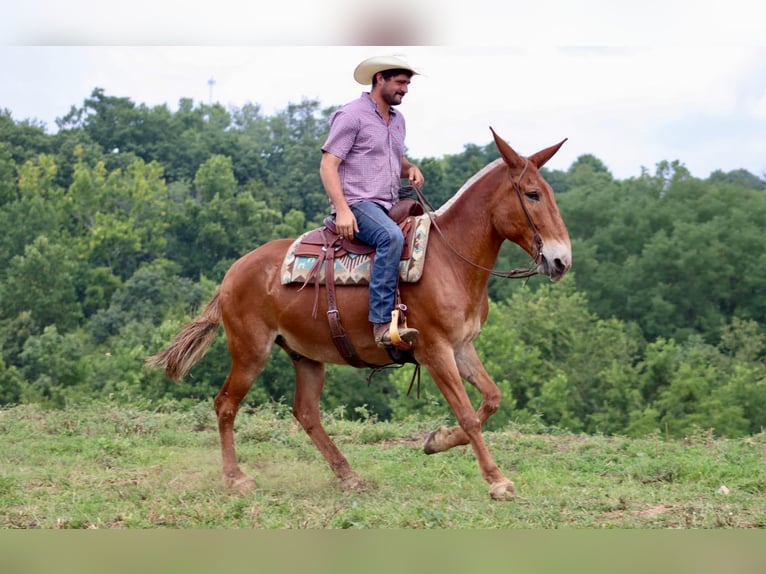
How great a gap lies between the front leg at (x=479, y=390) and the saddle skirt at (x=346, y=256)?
854 millimetres

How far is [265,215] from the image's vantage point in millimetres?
61625

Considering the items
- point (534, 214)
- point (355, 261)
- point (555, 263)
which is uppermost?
point (534, 214)

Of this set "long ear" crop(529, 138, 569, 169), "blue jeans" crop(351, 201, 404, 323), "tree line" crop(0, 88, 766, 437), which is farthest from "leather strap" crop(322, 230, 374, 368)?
"tree line" crop(0, 88, 766, 437)

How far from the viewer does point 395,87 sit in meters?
7.45

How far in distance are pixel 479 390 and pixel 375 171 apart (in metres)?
1.90

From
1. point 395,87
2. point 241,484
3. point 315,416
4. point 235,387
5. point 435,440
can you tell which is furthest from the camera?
point 315,416

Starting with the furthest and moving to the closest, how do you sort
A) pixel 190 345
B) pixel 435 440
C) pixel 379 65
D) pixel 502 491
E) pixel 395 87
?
pixel 190 345 → pixel 435 440 → pixel 395 87 → pixel 379 65 → pixel 502 491

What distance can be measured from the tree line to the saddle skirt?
1131 inches

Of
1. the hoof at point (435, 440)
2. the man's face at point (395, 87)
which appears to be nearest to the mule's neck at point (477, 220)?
the man's face at point (395, 87)

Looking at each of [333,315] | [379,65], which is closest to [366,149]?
[379,65]

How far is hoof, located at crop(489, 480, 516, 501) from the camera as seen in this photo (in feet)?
23.1

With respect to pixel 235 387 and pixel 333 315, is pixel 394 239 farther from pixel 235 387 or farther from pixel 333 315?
pixel 235 387

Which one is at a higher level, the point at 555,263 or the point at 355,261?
the point at 355,261

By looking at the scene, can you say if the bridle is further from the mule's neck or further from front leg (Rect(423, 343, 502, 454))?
front leg (Rect(423, 343, 502, 454))
